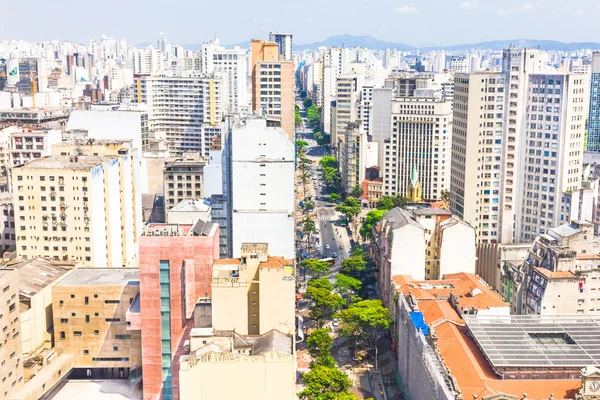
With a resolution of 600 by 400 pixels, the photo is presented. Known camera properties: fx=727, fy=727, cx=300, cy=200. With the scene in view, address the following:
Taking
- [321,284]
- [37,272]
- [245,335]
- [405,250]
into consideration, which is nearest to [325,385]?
[245,335]

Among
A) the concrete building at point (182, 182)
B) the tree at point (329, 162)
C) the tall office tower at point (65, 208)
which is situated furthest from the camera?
the tree at point (329, 162)

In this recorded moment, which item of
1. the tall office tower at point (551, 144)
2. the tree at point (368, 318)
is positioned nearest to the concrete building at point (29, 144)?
the tree at point (368, 318)

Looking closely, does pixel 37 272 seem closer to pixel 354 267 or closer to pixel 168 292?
pixel 168 292

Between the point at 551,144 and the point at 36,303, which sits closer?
the point at 36,303

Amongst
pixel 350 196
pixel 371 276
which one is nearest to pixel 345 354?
pixel 371 276

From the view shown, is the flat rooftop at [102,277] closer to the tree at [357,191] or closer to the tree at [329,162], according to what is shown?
the tree at [357,191]

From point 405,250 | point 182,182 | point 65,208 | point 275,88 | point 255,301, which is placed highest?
point 275,88
